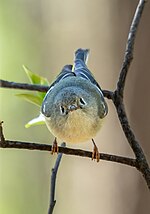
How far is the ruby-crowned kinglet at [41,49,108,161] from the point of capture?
1.33 m

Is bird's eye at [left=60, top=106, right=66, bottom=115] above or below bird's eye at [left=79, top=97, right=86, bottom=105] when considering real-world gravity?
below

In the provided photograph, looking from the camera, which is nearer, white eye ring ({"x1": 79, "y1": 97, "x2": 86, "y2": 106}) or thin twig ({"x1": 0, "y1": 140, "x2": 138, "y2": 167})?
thin twig ({"x1": 0, "y1": 140, "x2": 138, "y2": 167})

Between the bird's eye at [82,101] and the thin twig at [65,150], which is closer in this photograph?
the thin twig at [65,150]

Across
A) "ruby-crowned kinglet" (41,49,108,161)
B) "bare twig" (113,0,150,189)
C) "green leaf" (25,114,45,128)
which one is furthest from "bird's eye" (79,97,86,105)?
"bare twig" (113,0,150,189)

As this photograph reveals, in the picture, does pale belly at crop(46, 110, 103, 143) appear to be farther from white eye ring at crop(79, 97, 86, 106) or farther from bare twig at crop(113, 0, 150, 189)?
bare twig at crop(113, 0, 150, 189)

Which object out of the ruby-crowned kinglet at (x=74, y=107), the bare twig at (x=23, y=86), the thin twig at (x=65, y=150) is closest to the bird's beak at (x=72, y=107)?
the ruby-crowned kinglet at (x=74, y=107)

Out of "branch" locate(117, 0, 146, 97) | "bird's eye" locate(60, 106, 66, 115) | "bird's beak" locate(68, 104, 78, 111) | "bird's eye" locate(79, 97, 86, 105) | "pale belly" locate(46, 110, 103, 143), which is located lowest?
"pale belly" locate(46, 110, 103, 143)

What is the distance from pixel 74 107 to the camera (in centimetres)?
133

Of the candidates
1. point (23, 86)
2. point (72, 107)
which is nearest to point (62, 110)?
point (72, 107)

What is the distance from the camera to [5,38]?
3035mm

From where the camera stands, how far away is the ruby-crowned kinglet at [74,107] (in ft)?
4.37

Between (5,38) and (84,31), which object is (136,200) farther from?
(5,38)

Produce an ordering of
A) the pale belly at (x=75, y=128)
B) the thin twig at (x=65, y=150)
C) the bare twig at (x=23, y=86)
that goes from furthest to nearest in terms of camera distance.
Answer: the pale belly at (x=75, y=128) → the bare twig at (x=23, y=86) → the thin twig at (x=65, y=150)

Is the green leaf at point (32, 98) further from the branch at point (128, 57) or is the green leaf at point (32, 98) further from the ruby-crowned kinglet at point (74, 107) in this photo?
the branch at point (128, 57)
